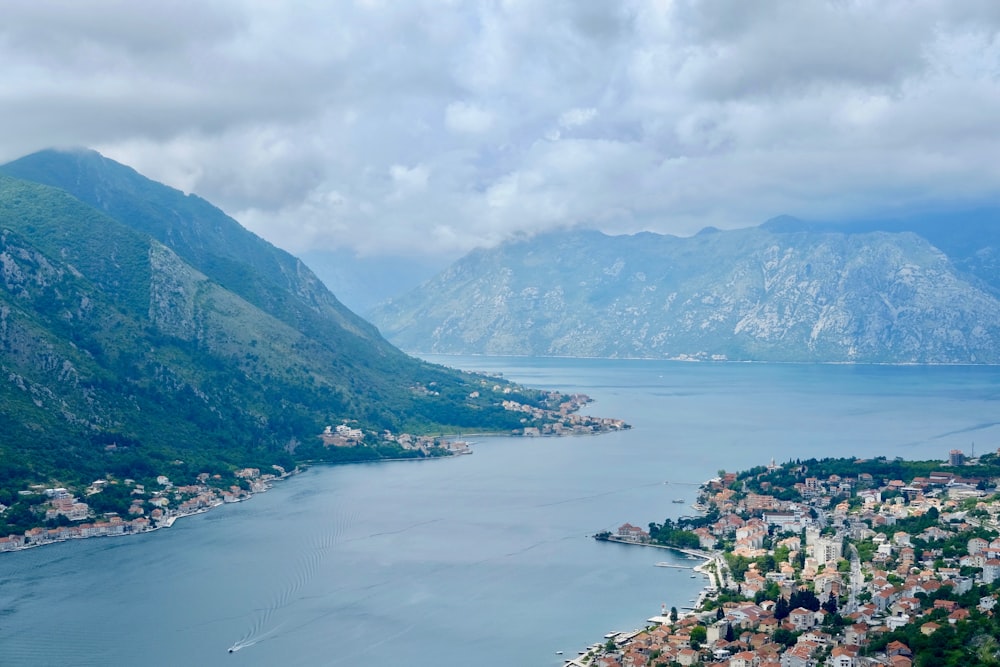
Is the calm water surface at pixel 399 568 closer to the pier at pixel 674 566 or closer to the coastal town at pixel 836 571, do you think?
the pier at pixel 674 566

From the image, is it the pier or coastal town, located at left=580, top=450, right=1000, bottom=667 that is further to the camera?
the pier

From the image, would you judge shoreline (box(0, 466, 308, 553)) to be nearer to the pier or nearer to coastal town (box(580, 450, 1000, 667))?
coastal town (box(580, 450, 1000, 667))

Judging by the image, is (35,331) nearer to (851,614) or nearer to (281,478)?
(281,478)

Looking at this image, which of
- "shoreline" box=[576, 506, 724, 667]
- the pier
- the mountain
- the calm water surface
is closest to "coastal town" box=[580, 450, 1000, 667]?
"shoreline" box=[576, 506, 724, 667]

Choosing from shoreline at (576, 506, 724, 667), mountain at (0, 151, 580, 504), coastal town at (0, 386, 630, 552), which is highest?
mountain at (0, 151, 580, 504)

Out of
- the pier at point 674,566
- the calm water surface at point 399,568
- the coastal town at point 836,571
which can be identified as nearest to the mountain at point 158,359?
the calm water surface at point 399,568

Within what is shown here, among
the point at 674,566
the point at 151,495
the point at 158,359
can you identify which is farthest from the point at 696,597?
the point at 158,359
